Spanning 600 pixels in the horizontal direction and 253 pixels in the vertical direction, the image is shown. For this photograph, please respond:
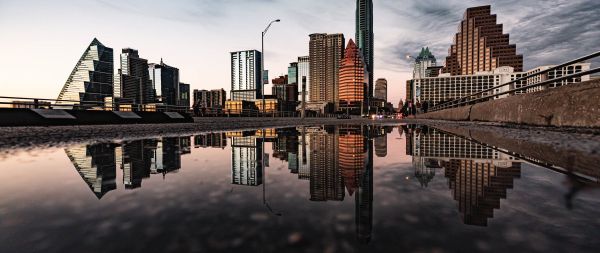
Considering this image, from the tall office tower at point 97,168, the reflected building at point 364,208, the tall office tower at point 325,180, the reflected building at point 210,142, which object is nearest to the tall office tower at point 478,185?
the reflected building at point 364,208

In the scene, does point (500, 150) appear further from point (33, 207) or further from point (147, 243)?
point (33, 207)

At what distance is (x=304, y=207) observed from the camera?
181cm

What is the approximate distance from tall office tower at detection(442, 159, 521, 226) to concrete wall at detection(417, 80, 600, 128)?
3.86 m

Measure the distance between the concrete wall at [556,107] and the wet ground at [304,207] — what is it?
10.0 feet

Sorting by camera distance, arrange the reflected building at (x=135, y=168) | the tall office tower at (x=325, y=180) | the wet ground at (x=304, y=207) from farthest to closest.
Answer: the reflected building at (x=135, y=168) → the tall office tower at (x=325, y=180) → the wet ground at (x=304, y=207)

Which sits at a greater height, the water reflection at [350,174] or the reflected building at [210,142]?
the reflected building at [210,142]

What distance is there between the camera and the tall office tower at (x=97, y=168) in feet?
7.91

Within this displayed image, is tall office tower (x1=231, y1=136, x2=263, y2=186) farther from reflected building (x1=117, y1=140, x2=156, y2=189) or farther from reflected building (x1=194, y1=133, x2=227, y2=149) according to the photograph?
reflected building (x1=194, y1=133, x2=227, y2=149)

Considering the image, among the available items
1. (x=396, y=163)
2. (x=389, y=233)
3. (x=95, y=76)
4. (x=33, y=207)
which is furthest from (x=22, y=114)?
(x=95, y=76)

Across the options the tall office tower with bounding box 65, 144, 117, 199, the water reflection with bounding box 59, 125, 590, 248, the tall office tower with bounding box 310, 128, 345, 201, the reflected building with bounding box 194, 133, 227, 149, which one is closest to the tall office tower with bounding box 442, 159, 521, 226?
the water reflection with bounding box 59, 125, 590, 248

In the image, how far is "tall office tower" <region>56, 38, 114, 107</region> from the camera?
180875 millimetres

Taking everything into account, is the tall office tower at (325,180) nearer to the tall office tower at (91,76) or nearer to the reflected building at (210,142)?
the reflected building at (210,142)

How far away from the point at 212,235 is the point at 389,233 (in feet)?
2.50

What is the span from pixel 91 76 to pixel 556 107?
219m
